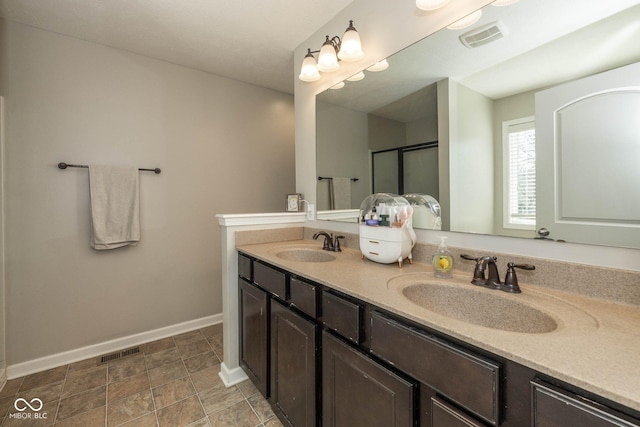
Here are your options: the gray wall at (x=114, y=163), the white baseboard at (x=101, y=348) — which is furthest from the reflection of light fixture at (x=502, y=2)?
the white baseboard at (x=101, y=348)

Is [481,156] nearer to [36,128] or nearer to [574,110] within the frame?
[574,110]

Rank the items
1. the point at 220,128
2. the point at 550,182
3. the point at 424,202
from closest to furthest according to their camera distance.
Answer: the point at 550,182 → the point at 424,202 → the point at 220,128

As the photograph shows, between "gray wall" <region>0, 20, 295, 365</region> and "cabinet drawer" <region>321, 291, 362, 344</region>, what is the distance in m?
1.97

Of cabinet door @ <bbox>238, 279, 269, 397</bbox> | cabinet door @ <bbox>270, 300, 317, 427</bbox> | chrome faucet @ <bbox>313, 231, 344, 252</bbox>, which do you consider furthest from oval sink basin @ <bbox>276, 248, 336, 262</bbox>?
cabinet door @ <bbox>270, 300, 317, 427</bbox>

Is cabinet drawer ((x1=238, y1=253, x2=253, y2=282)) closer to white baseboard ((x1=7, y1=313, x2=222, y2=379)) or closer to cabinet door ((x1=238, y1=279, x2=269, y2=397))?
cabinet door ((x1=238, y1=279, x2=269, y2=397))

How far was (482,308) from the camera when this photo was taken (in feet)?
3.12

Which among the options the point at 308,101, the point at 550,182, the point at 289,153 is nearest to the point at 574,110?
the point at 550,182

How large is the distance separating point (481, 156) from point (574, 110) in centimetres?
31

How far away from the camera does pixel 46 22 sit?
6.09 feet

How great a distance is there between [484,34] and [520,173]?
0.60 m

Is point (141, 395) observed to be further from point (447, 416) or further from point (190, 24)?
point (190, 24)

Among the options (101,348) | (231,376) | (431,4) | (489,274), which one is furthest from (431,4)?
(101,348)

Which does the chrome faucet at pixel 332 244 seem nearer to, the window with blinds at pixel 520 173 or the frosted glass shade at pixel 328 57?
the window with blinds at pixel 520 173

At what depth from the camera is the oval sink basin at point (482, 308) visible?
81cm
